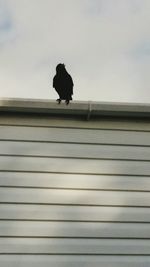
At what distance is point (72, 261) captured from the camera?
5.39 m

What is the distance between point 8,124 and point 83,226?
1.42 m

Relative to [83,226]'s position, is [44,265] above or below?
below

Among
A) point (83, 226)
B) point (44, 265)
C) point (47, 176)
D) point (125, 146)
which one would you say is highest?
point (125, 146)

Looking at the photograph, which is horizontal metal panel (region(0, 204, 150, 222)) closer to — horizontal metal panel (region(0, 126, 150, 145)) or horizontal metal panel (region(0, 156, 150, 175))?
horizontal metal panel (region(0, 156, 150, 175))

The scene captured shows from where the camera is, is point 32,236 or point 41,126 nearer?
point 32,236

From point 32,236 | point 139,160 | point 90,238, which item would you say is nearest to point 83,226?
point 90,238

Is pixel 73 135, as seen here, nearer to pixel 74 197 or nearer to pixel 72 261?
pixel 74 197

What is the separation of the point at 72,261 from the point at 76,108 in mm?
1702

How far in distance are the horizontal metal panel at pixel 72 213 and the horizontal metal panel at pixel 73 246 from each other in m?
0.22

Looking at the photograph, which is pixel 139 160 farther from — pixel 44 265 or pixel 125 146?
pixel 44 265

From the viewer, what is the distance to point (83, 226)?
554 centimetres

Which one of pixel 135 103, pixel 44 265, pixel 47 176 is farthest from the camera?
pixel 135 103

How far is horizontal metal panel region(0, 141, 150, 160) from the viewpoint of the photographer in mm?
5852

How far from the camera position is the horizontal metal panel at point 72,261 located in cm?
534
